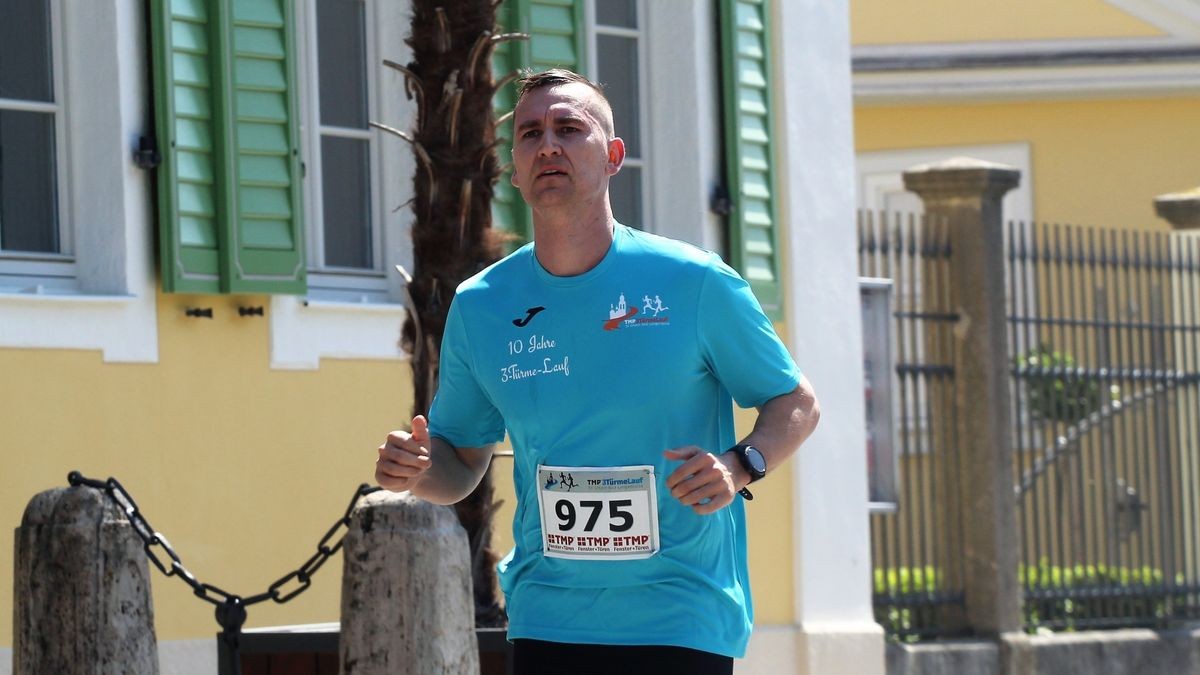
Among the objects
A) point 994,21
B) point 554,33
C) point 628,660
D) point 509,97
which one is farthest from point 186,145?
point 994,21

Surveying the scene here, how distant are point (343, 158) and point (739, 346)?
5784 millimetres

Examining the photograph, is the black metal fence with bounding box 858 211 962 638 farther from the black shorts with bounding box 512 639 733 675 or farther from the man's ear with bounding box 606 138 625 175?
the black shorts with bounding box 512 639 733 675

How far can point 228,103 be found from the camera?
354 inches

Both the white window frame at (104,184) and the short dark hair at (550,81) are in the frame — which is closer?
the short dark hair at (550,81)

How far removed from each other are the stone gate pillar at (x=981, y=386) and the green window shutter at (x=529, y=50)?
311 cm

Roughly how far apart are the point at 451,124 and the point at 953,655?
224 inches

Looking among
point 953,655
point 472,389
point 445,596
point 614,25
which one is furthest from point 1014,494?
point 472,389

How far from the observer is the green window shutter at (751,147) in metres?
11.1

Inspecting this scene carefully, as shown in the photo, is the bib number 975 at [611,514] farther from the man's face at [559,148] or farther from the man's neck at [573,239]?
the man's face at [559,148]

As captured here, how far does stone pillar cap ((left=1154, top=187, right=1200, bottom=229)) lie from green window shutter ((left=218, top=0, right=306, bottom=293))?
7.17 metres

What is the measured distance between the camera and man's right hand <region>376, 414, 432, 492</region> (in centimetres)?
428

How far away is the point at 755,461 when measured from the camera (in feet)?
13.7

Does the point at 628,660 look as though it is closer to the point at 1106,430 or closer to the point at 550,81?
the point at 550,81

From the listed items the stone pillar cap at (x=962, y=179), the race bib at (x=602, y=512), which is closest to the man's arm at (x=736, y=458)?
the race bib at (x=602, y=512)
